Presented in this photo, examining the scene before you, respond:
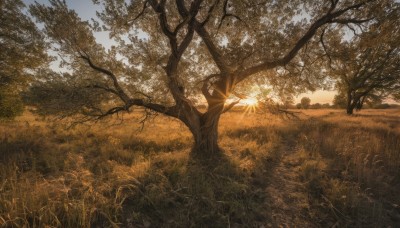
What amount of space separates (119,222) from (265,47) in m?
7.38

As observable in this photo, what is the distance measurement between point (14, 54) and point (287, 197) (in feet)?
53.5

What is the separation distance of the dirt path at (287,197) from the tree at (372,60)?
514 centimetres

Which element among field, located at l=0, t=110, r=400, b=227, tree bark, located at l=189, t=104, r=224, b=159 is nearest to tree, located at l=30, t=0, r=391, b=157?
tree bark, located at l=189, t=104, r=224, b=159

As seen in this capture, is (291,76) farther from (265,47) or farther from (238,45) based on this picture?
(238,45)

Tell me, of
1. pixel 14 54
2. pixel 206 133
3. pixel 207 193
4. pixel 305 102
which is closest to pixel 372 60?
pixel 206 133

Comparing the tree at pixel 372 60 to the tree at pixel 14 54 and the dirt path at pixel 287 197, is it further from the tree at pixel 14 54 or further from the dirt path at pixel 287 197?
the tree at pixel 14 54

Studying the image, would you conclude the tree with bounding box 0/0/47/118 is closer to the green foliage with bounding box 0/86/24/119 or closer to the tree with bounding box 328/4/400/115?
the green foliage with bounding box 0/86/24/119

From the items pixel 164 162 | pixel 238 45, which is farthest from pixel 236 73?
pixel 164 162

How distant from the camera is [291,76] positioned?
9.30 meters

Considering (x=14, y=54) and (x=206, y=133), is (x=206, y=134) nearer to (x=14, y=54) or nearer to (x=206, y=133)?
(x=206, y=133)

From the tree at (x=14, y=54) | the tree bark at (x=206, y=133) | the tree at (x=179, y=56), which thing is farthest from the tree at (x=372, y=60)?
the tree at (x=14, y=54)

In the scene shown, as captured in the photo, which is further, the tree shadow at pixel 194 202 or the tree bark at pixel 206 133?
the tree bark at pixel 206 133

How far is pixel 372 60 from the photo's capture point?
21.0 m

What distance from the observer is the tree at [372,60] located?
7.25 metres
